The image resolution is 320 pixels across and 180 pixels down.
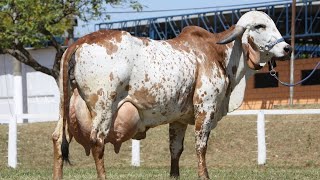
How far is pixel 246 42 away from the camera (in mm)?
13328

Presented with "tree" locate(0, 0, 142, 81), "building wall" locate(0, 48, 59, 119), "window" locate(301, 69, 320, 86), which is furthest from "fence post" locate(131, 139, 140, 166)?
"building wall" locate(0, 48, 59, 119)

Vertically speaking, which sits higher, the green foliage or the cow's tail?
the cow's tail

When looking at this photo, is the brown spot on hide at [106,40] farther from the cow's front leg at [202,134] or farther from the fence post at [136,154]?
the fence post at [136,154]

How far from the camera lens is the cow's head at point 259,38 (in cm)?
1319

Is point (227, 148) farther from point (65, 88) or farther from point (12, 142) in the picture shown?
point (65, 88)

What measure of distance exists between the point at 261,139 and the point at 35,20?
35.3 feet

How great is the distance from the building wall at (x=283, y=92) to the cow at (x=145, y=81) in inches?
988

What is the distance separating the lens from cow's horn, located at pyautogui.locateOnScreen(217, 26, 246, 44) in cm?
1295

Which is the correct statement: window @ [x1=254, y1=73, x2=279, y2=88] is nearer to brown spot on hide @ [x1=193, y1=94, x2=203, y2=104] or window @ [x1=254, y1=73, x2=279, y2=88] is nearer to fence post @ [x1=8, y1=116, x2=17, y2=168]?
fence post @ [x1=8, y1=116, x2=17, y2=168]

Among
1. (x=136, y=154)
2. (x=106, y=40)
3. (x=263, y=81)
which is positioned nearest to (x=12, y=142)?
(x=136, y=154)

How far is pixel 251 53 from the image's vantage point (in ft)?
43.8

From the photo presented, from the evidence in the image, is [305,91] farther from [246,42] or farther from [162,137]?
[246,42]

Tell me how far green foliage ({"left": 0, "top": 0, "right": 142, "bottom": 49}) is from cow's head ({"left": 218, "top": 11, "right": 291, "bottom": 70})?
1695 cm

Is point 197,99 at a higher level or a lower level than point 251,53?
lower
